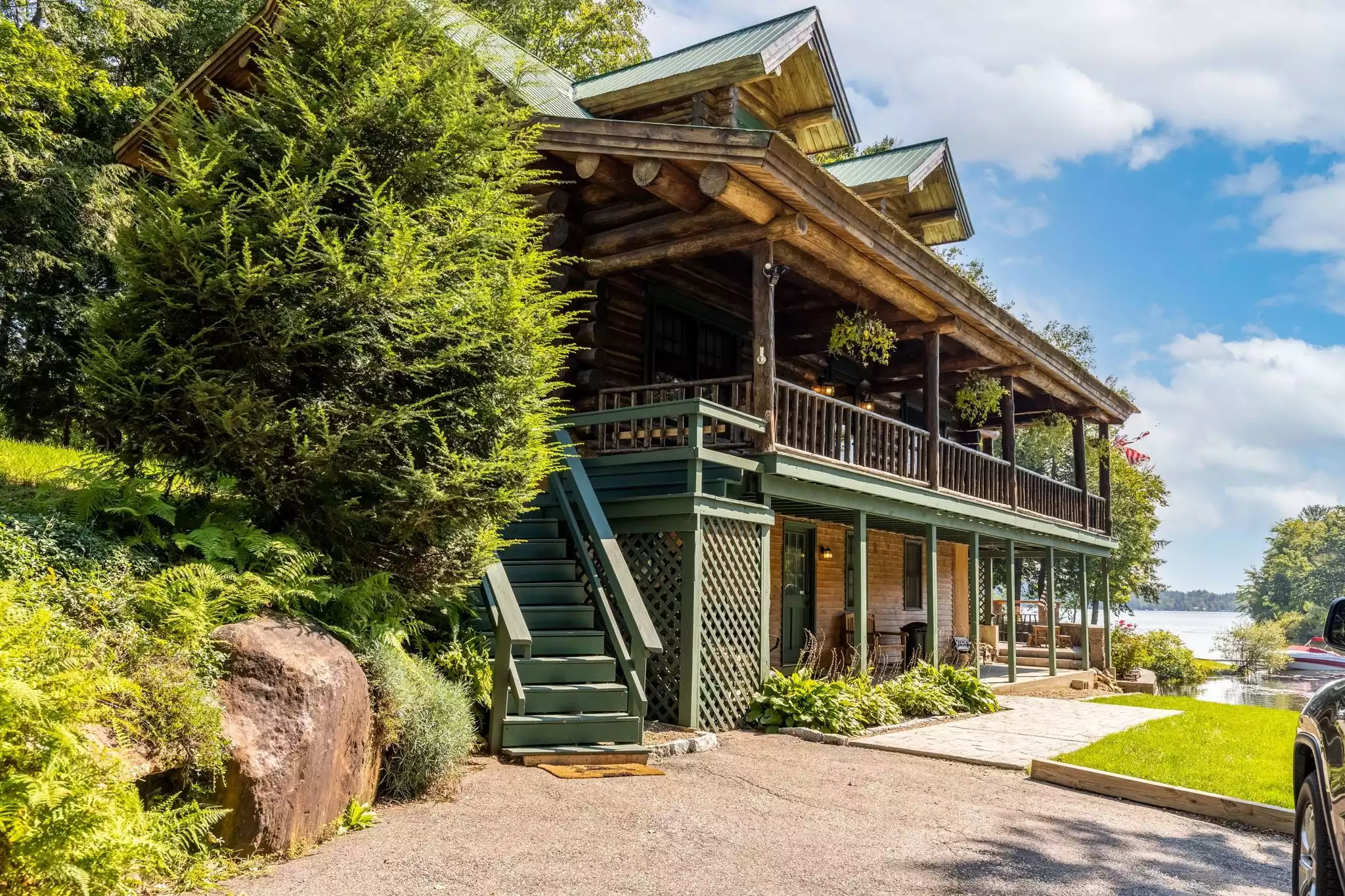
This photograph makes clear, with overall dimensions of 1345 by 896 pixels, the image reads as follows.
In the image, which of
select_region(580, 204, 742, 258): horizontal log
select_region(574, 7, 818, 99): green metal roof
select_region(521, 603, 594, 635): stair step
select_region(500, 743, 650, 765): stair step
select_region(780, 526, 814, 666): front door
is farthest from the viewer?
select_region(780, 526, 814, 666): front door

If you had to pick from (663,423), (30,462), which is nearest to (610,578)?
(663,423)

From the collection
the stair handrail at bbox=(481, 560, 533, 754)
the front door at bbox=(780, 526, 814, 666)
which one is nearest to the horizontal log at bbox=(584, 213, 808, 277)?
the stair handrail at bbox=(481, 560, 533, 754)

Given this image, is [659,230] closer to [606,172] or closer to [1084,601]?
[606,172]

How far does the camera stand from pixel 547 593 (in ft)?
29.1

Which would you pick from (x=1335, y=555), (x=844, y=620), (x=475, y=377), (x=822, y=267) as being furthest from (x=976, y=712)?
(x=1335, y=555)

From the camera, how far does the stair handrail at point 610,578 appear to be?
814cm

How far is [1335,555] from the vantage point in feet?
329

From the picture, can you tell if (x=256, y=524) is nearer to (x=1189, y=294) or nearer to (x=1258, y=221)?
(x=1258, y=221)

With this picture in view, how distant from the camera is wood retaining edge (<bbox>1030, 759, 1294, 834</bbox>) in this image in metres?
6.77

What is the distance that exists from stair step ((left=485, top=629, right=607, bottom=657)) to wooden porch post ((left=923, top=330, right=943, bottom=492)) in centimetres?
710

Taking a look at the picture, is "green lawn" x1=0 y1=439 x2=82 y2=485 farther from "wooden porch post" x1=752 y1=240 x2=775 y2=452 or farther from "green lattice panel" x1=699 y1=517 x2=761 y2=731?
"wooden porch post" x1=752 y1=240 x2=775 y2=452

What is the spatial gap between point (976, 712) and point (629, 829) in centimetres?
811

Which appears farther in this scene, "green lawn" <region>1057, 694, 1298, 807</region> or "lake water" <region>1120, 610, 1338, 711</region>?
"lake water" <region>1120, 610, 1338, 711</region>

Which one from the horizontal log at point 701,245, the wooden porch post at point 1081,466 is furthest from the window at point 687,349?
the wooden porch post at point 1081,466
